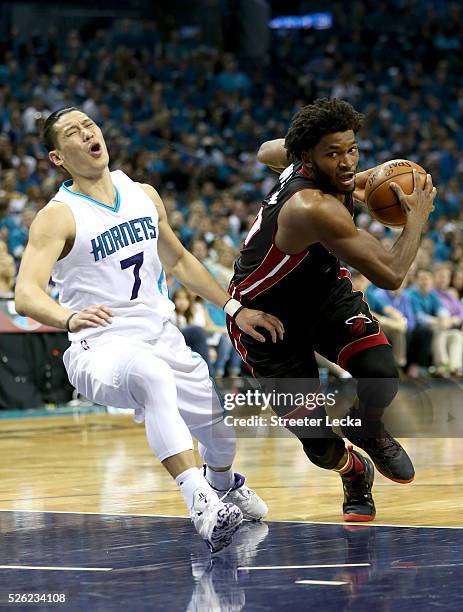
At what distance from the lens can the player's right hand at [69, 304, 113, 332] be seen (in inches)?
187

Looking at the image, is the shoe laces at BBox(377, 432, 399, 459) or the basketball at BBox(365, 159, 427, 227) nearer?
the basketball at BBox(365, 159, 427, 227)

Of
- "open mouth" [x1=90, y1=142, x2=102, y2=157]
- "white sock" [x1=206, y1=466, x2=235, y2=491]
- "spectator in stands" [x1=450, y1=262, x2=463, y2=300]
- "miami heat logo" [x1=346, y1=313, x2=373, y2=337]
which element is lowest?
"spectator in stands" [x1=450, y1=262, x2=463, y2=300]

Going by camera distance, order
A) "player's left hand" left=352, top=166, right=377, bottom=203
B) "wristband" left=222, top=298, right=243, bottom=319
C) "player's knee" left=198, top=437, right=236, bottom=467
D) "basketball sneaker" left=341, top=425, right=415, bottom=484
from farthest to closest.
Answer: "player's left hand" left=352, top=166, right=377, bottom=203 < "basketball sneaker" left=341, top=425, right=415, bottom=484 < "wristband" left=222, top=298, right=243, bottom=319 < "player's knee" left=198, top=437, right=236, bottom=467

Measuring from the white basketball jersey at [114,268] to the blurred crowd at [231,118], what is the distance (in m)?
6.17

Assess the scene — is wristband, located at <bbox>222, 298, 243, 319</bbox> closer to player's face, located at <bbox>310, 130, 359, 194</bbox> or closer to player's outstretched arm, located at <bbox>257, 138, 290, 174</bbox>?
player's face, located at <bbox>310, 130, 359, 194</bbox>

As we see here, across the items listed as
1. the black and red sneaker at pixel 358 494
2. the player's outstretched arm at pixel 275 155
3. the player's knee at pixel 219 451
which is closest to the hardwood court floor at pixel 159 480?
the black and red sneaker at pixel 358 494

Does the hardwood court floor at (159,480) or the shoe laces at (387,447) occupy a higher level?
the shoe laces at (387,447)

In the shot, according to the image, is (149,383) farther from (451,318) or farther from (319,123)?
(451,318)

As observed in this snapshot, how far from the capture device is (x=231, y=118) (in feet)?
66.5

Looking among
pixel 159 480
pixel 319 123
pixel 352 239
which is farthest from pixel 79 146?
pixel 159 480

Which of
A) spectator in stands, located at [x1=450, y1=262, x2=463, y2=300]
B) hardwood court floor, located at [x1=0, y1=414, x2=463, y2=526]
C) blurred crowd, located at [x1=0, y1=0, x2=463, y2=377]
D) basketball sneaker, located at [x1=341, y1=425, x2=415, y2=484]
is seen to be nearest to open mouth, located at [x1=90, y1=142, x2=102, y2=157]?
basketball sneaker, located at [x1=341, y1=425, x2=415, y2=484]

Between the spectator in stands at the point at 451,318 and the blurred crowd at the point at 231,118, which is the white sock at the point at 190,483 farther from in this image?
the spectator in stands at the point at 451,318

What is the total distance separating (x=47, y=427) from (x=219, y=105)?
33.7 ft

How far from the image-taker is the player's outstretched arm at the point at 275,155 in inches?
239
